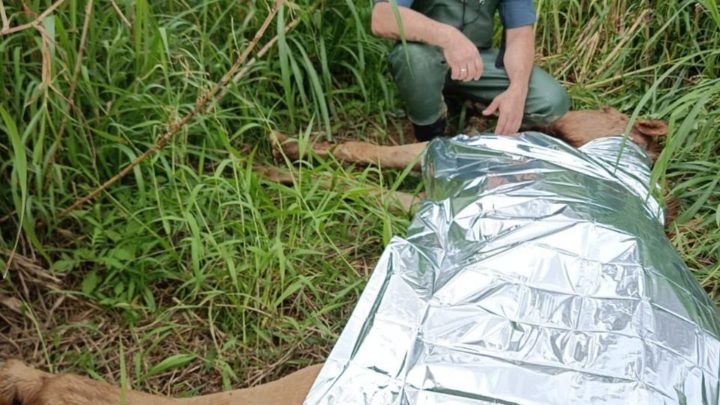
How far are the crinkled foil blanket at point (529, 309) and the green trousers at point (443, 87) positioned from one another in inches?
22.8

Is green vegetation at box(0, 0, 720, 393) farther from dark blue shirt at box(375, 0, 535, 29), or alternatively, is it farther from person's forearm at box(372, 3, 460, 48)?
dark blue shirt at box(375, 0, 535, 29)

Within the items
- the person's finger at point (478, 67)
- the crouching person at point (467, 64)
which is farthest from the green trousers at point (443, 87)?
the person's finger at point (478, 67)

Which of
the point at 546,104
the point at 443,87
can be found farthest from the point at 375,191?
the point at 546,104

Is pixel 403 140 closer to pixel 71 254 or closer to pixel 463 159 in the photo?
pixel 463 159

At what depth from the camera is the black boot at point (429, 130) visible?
233cm

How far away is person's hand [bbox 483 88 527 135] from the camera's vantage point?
2.26 m

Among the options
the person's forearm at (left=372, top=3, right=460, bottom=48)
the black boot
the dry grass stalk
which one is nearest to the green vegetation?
the dry grass stalk

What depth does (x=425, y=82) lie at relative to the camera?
2275 mm

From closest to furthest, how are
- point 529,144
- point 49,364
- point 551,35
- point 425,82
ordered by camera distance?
point 49,364, point 529,144, point 425,82, point 551,35

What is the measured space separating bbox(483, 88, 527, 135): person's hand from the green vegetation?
0.31 metres

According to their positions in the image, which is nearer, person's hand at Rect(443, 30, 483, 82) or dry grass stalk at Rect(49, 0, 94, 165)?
dry grass stalk at Rect(49, 0, 94, 165)

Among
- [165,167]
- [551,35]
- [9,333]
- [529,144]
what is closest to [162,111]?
[165,167]

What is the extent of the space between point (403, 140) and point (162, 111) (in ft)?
2.38

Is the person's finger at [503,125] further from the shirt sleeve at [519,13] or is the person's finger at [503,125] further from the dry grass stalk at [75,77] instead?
the dry grass stalk at [75,77]
